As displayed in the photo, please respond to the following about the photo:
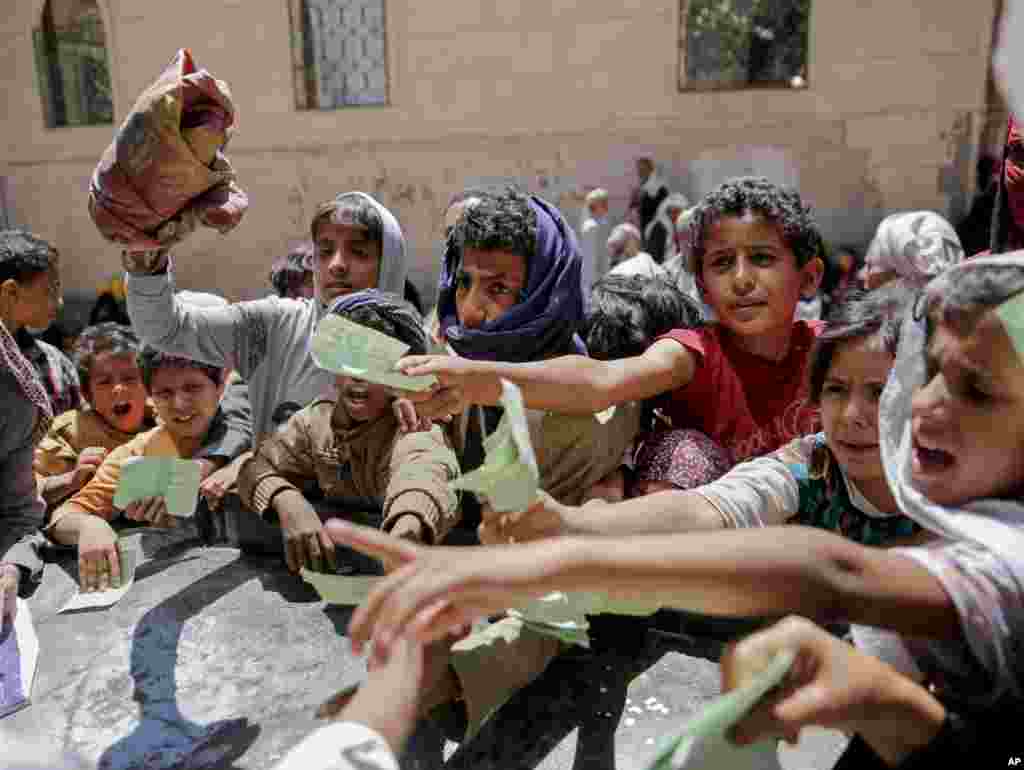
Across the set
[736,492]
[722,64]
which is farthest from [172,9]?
[736,492]

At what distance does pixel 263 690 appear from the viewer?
165 centimetres

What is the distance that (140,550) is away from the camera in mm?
2285

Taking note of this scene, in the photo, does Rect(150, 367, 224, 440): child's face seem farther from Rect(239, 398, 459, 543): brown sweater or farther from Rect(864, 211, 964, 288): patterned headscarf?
Rect(864, 211, 964, 288): patterned headscarf

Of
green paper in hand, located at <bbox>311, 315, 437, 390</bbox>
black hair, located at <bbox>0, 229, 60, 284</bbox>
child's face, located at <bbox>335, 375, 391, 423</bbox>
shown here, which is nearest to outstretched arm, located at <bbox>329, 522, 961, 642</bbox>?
green paper in hand, located at <bbox>311, 315, 437, 390</bbox>

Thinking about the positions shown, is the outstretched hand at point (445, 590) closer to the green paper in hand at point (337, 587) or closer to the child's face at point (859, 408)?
the green paper in hand at point (337, 587)

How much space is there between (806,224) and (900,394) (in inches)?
37.8

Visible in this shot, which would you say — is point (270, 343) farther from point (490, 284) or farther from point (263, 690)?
point (263, 690)

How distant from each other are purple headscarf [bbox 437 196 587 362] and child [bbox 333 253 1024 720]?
3.27 feet

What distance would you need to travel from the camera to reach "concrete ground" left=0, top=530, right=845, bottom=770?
1.47 m

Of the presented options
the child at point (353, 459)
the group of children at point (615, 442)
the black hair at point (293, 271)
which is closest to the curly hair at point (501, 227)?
the group of children at point (615, 442)

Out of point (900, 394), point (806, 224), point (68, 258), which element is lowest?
point (68, 258)

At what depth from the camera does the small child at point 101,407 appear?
2857mm

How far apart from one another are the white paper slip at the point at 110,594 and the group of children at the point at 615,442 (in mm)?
30

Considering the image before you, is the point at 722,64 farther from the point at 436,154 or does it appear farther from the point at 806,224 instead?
the point at 806,224
